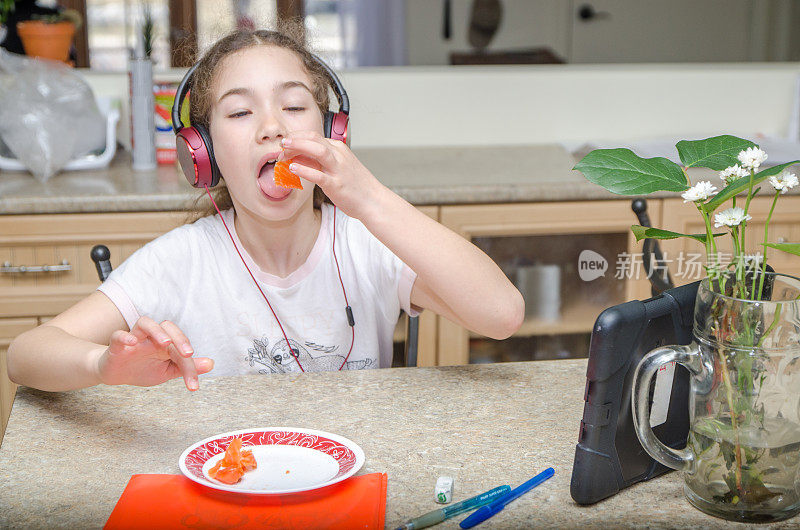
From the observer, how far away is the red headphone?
1311mm

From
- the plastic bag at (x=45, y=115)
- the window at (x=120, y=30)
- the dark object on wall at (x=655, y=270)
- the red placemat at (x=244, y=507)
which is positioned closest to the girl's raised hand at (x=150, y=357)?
the red placemat at (x=244, y=507)

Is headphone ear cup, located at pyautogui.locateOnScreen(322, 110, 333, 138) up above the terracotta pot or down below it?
below

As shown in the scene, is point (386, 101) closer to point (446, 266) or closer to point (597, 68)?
point (597, 68)

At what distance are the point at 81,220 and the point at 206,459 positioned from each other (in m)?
1.25

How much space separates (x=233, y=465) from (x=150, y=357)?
0.48 ft

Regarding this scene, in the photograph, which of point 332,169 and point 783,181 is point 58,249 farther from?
Result: point 783,181

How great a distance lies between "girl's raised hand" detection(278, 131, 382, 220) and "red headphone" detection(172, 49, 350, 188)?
0.93 feet

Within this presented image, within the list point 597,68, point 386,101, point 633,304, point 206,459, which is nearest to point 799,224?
point 597,68

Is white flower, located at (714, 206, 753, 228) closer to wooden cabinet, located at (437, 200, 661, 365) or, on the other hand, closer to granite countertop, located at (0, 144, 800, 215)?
granite countertop, located at (0, 144, 800, 215)

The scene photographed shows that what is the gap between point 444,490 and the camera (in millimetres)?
830

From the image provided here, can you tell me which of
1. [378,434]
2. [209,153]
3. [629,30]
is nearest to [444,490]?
[378,434]

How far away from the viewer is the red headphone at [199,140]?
131 centimetres

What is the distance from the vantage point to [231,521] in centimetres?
81

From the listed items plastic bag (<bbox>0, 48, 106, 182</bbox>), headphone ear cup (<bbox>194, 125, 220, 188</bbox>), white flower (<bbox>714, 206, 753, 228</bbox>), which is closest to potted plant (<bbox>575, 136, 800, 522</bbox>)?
white flower (<bbox>714, 206, 753, 228</bbox>)
